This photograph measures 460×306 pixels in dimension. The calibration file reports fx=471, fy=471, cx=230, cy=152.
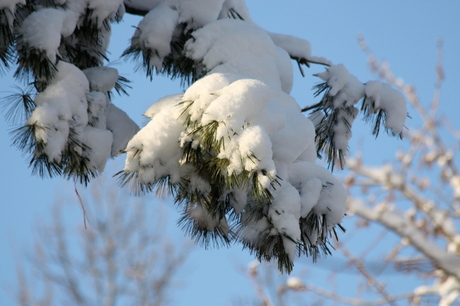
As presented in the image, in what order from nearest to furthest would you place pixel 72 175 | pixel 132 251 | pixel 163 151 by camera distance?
pixel 163 151
pixel 72 175
pixel 132 251

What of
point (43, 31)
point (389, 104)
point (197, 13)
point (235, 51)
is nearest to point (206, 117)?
point (235, 51)

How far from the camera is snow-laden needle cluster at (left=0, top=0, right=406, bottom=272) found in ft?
4.32

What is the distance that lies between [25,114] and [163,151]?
745mm

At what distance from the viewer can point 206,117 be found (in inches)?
50.6

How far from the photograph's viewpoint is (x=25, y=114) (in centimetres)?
182

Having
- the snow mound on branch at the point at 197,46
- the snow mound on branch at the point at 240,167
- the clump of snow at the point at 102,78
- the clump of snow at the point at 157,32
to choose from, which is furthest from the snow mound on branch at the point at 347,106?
the clump of snow at the point at 102,78

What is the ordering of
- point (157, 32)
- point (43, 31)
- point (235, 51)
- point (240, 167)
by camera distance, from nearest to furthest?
point (240, 167) → point (43, 31) → point (235, 51) → point (157, 32)

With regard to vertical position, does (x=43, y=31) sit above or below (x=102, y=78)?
above

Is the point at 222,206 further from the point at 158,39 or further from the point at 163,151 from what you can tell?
the point at 158,39

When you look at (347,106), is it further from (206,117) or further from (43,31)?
(43,31)

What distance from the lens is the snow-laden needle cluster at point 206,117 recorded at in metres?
1.32

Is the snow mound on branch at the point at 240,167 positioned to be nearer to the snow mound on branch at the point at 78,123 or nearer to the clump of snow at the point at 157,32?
the snow mound on branch at the point at 78,123

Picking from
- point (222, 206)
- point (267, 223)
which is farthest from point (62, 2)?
point (267, 223)

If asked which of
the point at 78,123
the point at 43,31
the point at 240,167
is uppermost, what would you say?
the point at 240,167
